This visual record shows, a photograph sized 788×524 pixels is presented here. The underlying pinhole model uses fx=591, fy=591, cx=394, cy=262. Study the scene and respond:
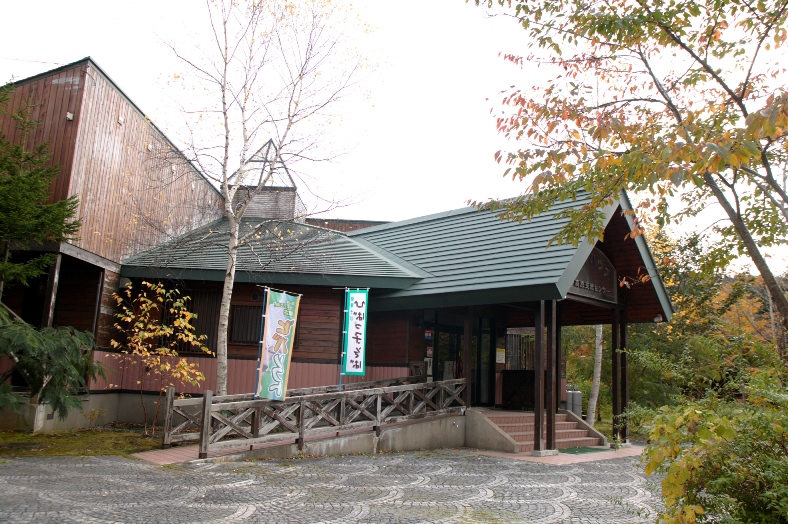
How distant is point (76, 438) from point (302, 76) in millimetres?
7884

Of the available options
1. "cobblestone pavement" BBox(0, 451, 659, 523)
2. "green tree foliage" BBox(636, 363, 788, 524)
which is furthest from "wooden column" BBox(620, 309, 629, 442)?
"green tree foliage" BBox(636, 363, 788, 524)

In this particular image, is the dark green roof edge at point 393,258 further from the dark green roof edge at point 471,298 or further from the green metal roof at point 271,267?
the dark green roof edge at point 471,298

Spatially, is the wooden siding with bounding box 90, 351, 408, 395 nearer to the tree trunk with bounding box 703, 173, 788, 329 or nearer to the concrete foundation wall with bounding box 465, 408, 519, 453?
the concrete foundation wall with bounding box 465, 408, 519, 453

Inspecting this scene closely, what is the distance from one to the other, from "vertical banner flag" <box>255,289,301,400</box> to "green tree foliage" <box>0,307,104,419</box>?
8.78 ft

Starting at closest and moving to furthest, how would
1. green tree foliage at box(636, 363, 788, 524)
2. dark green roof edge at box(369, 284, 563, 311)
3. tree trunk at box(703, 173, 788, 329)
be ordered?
green tree foliage at box(636, 363, 788, 524) < tree trunk at box(703, 173, 788, 329) < dark green roof edge at box(369, 284, 563, 311)

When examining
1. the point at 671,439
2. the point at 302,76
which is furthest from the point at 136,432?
the point at 671,439

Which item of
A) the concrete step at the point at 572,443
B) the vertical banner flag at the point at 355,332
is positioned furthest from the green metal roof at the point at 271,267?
the concrete step at the point at 572,443

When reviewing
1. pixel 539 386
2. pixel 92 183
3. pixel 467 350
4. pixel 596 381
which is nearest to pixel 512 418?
pixel 467 350

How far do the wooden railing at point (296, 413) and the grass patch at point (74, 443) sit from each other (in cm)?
67

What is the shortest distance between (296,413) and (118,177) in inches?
269

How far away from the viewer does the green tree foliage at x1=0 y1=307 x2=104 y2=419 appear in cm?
789

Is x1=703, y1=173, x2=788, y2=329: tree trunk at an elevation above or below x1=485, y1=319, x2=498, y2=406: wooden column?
above

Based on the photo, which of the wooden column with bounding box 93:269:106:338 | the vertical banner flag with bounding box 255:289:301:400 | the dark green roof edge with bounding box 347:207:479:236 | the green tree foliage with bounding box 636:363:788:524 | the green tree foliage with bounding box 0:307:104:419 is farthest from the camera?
the dark green roof edge with bounding box 347:207:479:236

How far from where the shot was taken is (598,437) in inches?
534
